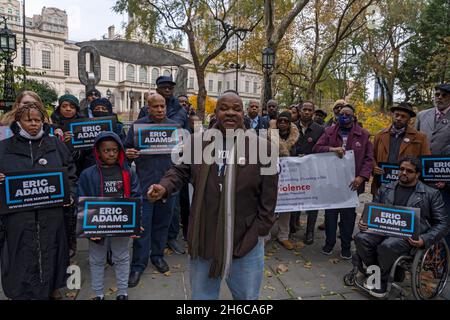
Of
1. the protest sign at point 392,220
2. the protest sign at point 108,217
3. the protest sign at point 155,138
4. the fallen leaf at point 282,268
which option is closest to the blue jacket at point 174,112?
the protest sign at point 155,138

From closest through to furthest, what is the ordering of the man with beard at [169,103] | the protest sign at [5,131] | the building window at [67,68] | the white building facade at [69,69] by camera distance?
the protest sign at [5,131], the man with beard at [169,103], the white building facade at [69,69], the building window at [67,68]

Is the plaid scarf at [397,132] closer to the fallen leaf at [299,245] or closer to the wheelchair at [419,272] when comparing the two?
the wheelchair at [419,272]

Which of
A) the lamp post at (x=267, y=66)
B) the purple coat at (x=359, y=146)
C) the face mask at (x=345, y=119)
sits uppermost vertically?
the lamp post at (x=267, y=66)

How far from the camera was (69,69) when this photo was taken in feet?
234

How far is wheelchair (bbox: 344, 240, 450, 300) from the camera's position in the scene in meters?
3.43

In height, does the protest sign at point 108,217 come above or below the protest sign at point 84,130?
below

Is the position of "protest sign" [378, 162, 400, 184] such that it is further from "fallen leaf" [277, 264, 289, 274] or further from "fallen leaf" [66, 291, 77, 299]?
"fallen leaf" [66, 291, 77, 299]

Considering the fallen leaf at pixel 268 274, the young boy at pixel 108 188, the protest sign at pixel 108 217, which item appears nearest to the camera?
the protest sign at pixel 108 217

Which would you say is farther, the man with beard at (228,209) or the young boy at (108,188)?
the young boy at (108,188)

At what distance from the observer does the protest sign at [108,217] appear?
3150 mm

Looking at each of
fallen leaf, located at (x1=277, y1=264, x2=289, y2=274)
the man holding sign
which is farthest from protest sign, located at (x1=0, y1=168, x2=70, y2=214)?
fallen leaf, located at (x1=277, y1=264, x2=289, y2=274)

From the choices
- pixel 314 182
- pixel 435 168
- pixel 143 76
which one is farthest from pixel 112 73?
pixel 435 168

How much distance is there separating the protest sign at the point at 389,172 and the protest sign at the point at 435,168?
12.7 inches
